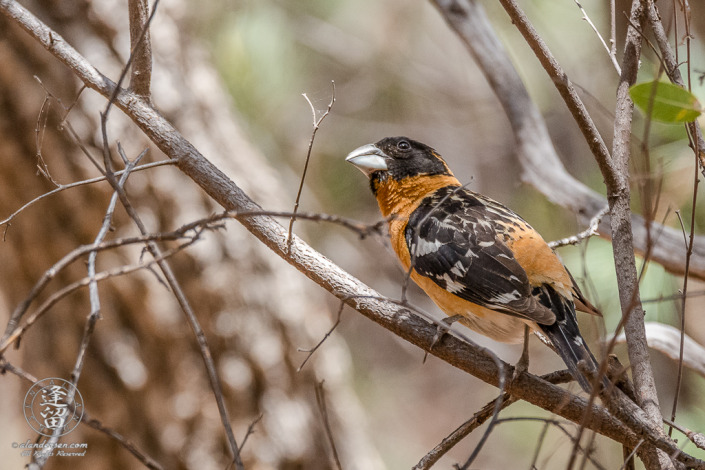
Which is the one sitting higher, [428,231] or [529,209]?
[529,209]

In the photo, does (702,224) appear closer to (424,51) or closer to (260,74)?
(260,74)

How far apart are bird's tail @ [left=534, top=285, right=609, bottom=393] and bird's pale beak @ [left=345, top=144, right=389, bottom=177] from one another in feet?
3.89

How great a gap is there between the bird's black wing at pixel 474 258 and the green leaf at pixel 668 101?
85 cm

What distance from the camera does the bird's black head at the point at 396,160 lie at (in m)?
3.45

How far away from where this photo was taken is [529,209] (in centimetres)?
Answer: 621

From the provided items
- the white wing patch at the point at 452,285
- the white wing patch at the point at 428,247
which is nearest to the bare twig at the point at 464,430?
the white wing patch at the point at 452,285

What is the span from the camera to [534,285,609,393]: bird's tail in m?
2.20

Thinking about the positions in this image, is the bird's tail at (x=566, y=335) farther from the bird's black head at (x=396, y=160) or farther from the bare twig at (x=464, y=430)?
the bird's black head at (x=396, y=160)

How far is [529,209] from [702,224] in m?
2.08

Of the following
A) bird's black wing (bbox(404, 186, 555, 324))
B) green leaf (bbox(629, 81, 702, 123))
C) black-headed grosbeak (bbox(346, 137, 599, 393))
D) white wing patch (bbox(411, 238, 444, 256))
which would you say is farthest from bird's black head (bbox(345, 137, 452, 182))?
green leaf (bbox(629, 81, 702, 123))

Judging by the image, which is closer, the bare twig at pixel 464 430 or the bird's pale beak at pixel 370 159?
the bare twig at pixel 464 430

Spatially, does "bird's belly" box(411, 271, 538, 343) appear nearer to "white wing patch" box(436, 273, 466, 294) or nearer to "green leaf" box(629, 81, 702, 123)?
"white wing patch" box(436, 273, 466, 294)

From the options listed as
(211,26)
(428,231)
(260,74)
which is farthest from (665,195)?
(211,26)

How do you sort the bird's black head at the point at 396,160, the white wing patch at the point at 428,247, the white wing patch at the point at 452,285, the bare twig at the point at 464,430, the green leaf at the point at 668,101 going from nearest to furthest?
the green leaf at the point at 668,101 → the bare twig at the point at 464,430 → the white wing patch at the point at 452,285 → the white wing patch at the point at 428,247 → the bird's black head at the point at 396,160
